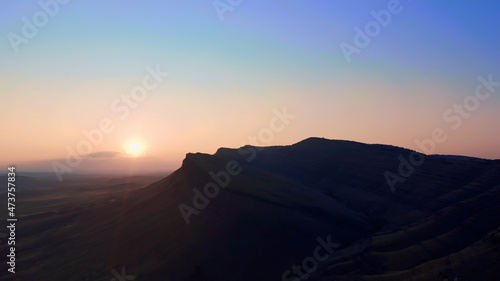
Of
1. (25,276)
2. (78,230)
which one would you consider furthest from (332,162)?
(25,276)

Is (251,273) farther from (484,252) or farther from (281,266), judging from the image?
(484,252)

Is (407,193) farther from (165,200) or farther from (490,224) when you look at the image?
(165,200)

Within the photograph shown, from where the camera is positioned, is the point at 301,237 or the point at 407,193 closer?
the point at 301,237

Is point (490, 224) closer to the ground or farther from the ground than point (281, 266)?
closer to the ground

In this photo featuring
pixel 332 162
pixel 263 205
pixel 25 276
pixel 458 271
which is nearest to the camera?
pixel 458 271

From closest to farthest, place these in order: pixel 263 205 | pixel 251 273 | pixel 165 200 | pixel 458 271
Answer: pixel 458 271 → pixel 251 273 → pixel 263 205 → pixel 165 200

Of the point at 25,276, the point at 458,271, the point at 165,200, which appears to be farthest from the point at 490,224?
the point at 25,276

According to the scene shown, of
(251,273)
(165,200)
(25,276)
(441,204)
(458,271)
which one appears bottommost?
(458,271)
